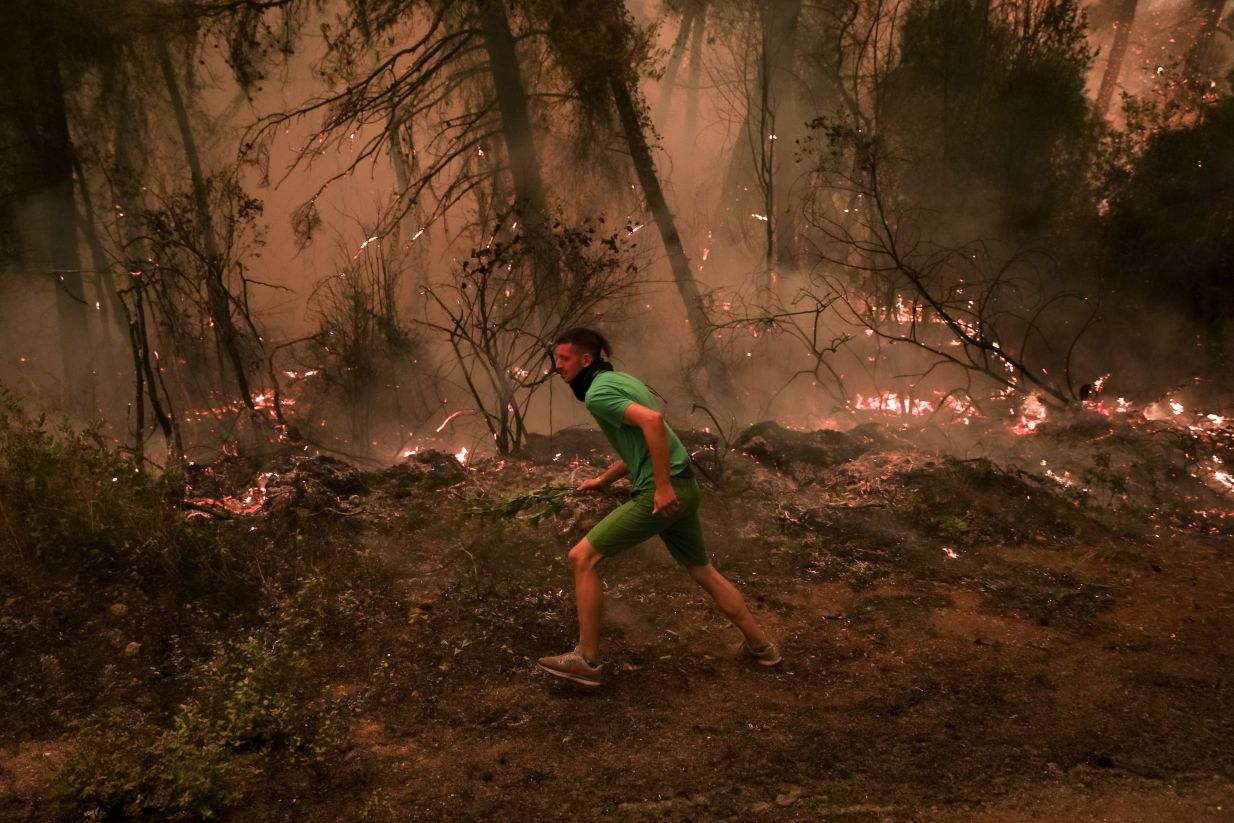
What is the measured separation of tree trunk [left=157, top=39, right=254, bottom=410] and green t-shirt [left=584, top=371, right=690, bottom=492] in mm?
5249

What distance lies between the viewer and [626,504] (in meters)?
4.31

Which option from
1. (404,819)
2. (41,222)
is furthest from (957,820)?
(41,222)

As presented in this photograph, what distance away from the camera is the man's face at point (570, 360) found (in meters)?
4.30

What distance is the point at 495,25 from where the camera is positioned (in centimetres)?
912

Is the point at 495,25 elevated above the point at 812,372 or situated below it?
above

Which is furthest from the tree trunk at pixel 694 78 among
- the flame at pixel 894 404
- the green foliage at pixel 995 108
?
the flame at pixel 894 404

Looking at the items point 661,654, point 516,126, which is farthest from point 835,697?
point 516,126

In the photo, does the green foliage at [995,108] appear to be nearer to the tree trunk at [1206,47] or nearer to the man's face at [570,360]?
the tree trunk at [1206,47]

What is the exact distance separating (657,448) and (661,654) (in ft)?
4.33

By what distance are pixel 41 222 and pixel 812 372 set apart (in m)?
7.14

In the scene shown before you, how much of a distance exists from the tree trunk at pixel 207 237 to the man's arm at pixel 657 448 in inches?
216

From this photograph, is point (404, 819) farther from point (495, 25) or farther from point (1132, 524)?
point (495, 25)

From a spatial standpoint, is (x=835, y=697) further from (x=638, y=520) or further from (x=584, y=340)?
(x=584, y=340)

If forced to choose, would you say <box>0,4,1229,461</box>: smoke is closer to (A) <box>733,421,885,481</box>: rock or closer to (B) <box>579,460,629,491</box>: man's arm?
(A) <box>733,421,885,481</box>: rock
